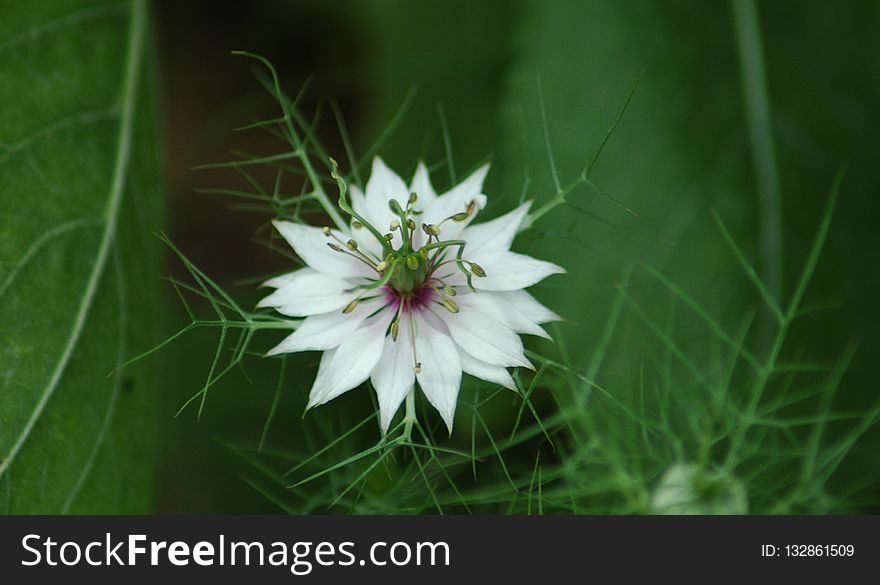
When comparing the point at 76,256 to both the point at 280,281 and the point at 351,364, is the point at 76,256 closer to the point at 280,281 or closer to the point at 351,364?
the point at 280,281

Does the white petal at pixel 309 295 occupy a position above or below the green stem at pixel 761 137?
below

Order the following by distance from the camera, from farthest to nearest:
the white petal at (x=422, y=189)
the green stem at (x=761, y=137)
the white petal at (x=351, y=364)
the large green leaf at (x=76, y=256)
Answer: the green stem at (x=761, y=137), the large green leaf at (x=76, y=256), the white petal at (x=422, y=189), the white petal at (x=351, y=364)

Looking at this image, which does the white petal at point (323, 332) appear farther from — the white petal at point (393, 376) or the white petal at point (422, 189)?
the white petal at point (422, 189)

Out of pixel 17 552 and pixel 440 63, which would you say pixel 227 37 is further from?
pixel 17 552

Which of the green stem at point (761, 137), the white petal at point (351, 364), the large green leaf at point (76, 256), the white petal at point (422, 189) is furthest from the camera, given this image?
the green stem at point (761, 137)

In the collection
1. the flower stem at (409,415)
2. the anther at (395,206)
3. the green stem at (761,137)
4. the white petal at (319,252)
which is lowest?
the flower stem at (409,415)

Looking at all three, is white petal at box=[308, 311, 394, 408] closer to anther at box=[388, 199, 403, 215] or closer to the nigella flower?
the nigella flower

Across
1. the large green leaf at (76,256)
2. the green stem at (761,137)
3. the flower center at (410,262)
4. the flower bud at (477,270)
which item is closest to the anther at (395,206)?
the flower center at (410,262)

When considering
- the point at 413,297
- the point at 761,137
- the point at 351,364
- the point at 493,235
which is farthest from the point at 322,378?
the point at 761,137
